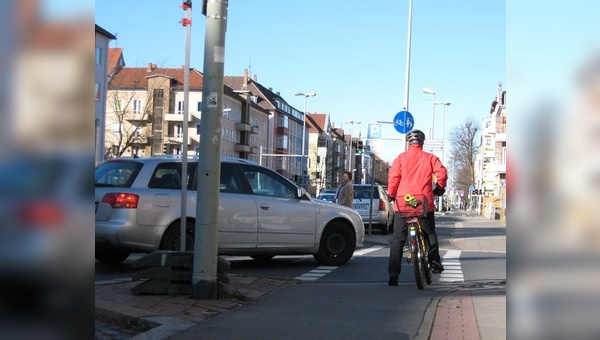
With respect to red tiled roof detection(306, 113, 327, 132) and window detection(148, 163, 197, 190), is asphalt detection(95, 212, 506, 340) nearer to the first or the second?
window detection(148, 163, 197, 190)

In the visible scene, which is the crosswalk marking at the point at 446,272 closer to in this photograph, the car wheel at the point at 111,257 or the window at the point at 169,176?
the window at the point at 169,176

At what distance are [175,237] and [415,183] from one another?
355 cm

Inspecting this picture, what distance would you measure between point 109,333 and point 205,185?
71.7 inches

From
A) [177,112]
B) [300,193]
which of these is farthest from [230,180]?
[177,112]

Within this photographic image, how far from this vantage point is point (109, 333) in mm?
5555

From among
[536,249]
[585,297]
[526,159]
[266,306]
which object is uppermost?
[526,159]

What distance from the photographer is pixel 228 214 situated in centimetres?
1045

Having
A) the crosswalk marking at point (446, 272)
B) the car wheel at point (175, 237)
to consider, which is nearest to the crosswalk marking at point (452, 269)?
the crosswalk marking at point (446, 272)

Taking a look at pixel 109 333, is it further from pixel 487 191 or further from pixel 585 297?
pixel 487 191

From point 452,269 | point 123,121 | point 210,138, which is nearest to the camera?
point 210,138

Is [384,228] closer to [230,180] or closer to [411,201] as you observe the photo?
[230,180]

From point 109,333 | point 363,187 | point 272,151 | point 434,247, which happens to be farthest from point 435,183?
point 272,151

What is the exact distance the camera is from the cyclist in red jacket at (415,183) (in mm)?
→ 8531

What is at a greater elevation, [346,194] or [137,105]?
[137,105]
